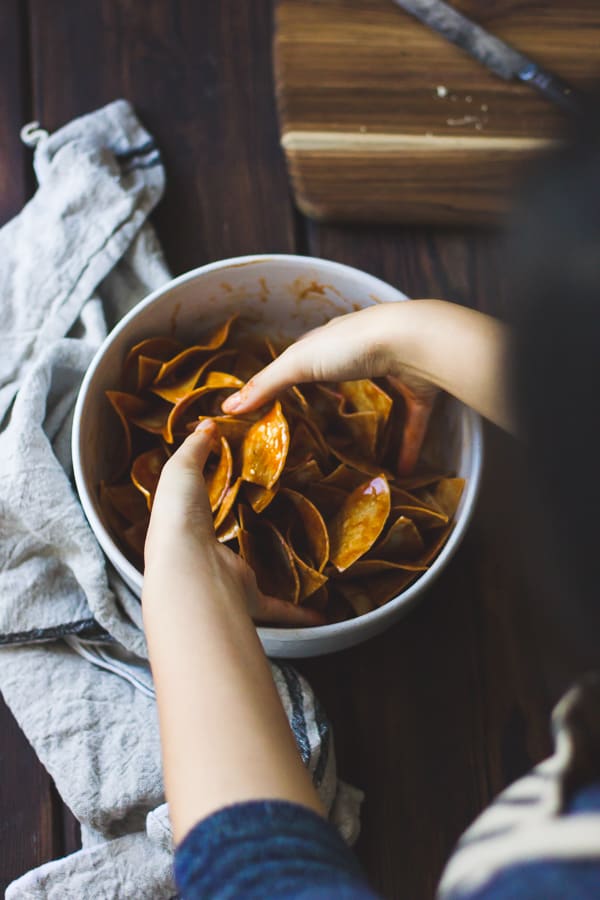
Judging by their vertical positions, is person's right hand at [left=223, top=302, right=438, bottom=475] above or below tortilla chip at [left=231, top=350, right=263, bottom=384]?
above

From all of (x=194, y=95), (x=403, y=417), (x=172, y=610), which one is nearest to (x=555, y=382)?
(x=172, y=610)

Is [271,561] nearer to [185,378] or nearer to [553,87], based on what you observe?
[185,378]

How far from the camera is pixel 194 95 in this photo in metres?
0.99

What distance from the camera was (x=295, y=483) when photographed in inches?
31.0

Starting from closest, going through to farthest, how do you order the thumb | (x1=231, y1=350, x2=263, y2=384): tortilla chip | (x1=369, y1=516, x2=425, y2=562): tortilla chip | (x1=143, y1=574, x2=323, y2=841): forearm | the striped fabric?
the striped fabric → (x1=143, y1=574, x2=323, y2=841): forearm → the thumb → (x1=369, y1=516, x2=425, y2=562): tortilla chip → (x1=231, y1=350, x2=263, y2=384): tortilla chip

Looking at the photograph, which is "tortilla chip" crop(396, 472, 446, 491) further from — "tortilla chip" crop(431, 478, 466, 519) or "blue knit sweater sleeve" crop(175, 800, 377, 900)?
"blue knit sweater sleeve" crop(175, 800, 377, 900)

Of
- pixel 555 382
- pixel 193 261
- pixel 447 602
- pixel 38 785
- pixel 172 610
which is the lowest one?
pixel 38 785

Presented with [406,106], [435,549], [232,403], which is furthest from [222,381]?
[406,106]

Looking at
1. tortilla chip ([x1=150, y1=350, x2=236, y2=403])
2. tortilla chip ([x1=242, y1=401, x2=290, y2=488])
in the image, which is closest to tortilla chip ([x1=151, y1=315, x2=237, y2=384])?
tortilla chip ([x1=150, y1=350, x2=236, y2=403])

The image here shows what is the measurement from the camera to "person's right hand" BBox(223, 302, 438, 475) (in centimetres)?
73

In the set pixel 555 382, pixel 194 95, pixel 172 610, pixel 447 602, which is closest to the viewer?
pixel 555 382

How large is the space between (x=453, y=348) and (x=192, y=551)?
0.26 metres

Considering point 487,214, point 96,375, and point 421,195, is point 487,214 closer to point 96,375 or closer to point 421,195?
point 421,195

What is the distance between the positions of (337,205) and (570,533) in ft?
1.97
